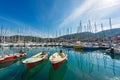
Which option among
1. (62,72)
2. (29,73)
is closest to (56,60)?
(62,72)

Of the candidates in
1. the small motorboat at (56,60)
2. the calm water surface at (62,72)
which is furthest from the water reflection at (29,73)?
the small motorboat at (56,60)

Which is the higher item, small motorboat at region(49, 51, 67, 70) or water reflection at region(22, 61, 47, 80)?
small motorboat at region(49, 51, 67, 70)

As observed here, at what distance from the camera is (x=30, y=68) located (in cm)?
1869

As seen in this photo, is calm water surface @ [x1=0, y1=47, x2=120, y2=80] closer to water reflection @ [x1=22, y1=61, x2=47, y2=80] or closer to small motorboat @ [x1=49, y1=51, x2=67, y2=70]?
water reflection @ [x1=22, y1=61, x2=47, y2=80]

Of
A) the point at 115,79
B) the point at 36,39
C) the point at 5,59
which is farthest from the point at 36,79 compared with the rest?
the point at 36,39

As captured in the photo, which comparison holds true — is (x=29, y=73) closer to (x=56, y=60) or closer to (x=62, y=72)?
(x=56, y=60)

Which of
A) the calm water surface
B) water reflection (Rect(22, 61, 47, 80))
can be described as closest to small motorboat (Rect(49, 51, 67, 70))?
the calm water surface

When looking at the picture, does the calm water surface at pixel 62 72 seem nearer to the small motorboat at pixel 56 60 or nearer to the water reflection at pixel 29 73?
the water reflection at pixel 29 73

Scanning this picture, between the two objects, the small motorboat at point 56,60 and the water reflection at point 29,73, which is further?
the small motorboat at point 56,60

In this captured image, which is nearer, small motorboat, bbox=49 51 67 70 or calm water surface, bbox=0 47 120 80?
calm water surface, bbox=0 47 120 80

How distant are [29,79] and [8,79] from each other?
8.54 feet

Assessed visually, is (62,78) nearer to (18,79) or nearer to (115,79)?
(18,79)

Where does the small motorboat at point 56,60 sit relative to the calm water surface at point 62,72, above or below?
above

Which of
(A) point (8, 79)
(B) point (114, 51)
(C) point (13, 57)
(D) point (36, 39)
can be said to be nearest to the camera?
(A) point (8, 79)
